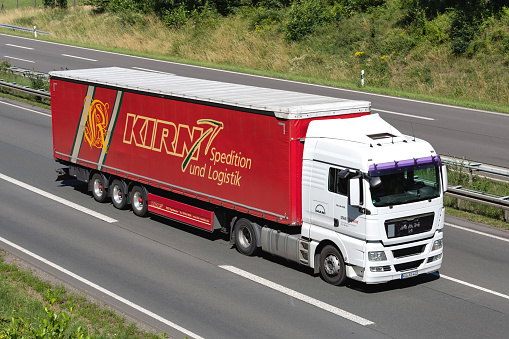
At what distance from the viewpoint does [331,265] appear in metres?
13.2

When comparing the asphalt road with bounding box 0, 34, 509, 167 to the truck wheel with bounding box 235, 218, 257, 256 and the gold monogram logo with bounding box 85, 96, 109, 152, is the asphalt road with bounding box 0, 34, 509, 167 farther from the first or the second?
the gold monogram logo with bounding box 85, 96, 109, 152

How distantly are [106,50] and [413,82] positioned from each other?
77.7 feet

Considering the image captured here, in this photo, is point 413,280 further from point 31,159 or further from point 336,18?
point 336,18

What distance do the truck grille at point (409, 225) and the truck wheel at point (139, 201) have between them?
733 cm

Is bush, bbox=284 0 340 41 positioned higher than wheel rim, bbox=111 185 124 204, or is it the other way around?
bush, bbox=284 0 340 41

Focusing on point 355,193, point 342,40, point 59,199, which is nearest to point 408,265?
point 355,193

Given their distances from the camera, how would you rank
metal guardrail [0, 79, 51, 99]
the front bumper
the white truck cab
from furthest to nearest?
1. metal guardrail [0, 79, 51, 99]
2. the front bumper
3. the white truck cab

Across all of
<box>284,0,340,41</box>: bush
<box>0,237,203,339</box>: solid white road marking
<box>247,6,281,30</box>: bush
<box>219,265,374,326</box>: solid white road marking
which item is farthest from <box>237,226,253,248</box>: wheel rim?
<box>247,6,281,30</box>: bush

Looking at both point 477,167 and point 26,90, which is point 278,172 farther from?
point 26,90

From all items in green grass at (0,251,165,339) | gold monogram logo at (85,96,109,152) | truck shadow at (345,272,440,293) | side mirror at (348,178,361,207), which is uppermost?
gold monogram logo at (85,96,109,152)

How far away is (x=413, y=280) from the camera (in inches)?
536

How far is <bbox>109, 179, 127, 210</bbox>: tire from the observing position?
720 inches

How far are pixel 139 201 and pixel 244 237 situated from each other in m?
4.04

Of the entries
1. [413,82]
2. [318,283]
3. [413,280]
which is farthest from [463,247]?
[413,82]
